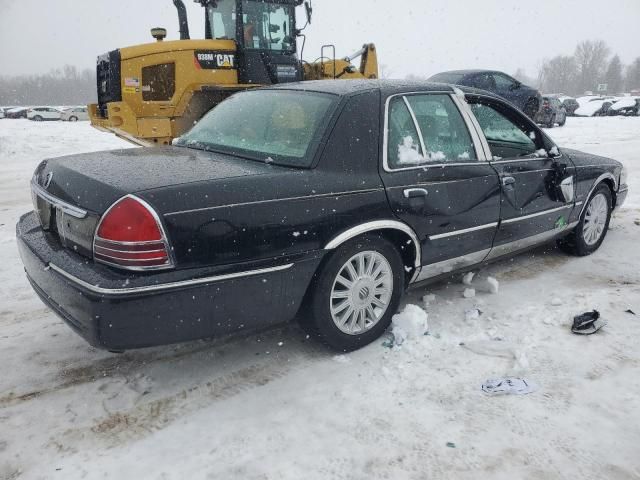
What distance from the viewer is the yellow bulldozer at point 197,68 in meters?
8.36

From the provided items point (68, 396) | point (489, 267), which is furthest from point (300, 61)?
point (68, 396)

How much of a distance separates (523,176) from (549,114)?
54.8 ft

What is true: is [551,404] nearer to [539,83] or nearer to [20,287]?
[20,287]

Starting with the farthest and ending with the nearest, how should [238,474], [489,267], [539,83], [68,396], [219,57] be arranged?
1. [539,83]
2. [219,57]
3. [489,267]
4. [68,396]
5. [238,474]

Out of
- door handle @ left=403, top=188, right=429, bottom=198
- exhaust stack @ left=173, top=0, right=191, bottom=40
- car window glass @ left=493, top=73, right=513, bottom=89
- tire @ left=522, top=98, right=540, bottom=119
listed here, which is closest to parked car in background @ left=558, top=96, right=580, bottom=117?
tire @ left=522, top=98, right=540, bottom=119

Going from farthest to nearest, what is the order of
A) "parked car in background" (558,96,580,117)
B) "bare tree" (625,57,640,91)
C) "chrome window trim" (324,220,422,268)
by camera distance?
"bare tree" (625,57,640,91), "parked car in background" (558,96,580,117), "chrome window trim" (324,220,422,268)

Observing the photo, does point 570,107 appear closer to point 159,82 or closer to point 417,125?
point 159,82

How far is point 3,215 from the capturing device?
6.52 meters

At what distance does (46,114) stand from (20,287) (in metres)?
41.7

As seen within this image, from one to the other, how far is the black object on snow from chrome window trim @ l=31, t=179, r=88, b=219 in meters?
2.93

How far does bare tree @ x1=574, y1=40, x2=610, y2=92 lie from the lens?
107938mm

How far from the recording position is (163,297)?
2.39 metres

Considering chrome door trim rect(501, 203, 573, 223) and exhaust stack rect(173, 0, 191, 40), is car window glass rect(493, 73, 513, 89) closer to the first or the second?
exhaust stack rect(173, 0, 191, 40)

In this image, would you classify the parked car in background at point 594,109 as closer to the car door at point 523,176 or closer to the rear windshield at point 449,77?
the rear windshield at point 449,77
